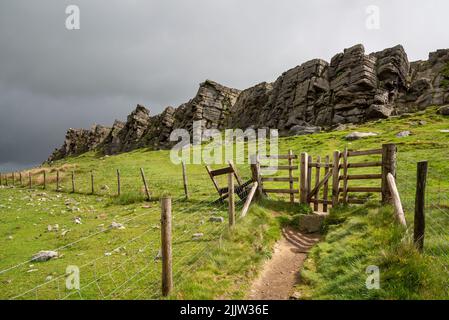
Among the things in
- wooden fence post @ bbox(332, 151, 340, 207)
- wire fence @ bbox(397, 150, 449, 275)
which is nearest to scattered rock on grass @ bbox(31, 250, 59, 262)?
wire fence @ bbox(397, 150, 449, 275)

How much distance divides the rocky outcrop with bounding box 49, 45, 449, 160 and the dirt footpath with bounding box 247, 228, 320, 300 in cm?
6303

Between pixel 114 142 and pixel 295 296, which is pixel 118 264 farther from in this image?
pixel 114 142

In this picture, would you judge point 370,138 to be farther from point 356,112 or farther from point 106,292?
point 106,292

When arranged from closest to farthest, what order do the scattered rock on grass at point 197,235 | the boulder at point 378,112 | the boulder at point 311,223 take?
the scattered rock on grass at point 197,235, the boulder at point 311,223, the boulder at point 378,112

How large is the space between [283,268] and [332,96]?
3195 inches

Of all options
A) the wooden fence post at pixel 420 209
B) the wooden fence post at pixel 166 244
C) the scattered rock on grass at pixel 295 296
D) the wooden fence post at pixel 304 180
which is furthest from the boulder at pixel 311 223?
the wooden fence post at pixel 166 244

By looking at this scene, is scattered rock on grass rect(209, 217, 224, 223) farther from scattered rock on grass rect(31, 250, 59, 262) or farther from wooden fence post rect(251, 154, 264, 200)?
scattered rock on grass rect(31, 250, 59, 262)

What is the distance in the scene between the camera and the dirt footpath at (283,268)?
741cm

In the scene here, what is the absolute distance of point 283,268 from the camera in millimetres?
8930

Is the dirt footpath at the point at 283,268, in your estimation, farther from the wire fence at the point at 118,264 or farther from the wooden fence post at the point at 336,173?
the wooden fence post at the point at 336,173

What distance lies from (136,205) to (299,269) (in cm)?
1473

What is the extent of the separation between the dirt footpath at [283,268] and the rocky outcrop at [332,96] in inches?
2482

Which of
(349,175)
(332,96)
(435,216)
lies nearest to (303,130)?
→ (332,96)

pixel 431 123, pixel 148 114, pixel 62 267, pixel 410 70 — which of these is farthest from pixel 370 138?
pixel 148 114
